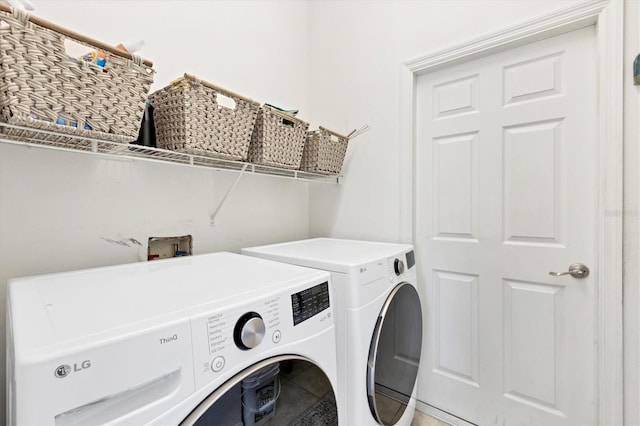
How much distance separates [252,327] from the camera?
0.65 metres

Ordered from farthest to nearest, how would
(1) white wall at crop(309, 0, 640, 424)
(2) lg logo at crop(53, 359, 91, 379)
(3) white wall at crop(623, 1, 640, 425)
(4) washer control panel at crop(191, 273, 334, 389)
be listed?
(1) white wall at crop(309, 0, 640, 424) → (3) white wall at crop(623, 1, 640, 425) → (4) washer control panel at crop(191, 273, 334, 389) → (2) lg logo at crop(53, 359, 91, 379)

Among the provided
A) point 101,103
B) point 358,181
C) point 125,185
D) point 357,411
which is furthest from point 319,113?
point 357,411

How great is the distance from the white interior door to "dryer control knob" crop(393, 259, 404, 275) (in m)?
0.46

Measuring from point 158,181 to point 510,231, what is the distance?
1713mm

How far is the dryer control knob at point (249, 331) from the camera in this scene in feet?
2.08

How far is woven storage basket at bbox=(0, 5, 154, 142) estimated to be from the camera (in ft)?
2.21

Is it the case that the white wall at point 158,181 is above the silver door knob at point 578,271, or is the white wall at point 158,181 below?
above

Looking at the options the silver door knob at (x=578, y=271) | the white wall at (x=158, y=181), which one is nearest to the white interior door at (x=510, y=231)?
the silver door knob at (x=578, y=271)

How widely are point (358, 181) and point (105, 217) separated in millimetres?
1345

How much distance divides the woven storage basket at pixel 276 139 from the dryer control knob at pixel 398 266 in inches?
26.5

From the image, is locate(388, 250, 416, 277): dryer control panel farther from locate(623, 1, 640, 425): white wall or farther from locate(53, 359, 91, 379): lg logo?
locate(53, 359, 91, 379): lg logo

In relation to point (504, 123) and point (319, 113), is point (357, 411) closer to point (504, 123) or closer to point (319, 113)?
point (504, 123)

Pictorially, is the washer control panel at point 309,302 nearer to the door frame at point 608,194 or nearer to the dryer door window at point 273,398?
the dryer door window at point 273,398

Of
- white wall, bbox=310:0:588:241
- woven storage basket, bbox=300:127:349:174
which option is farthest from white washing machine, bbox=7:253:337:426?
white wall, bbox=310:0:588:241
